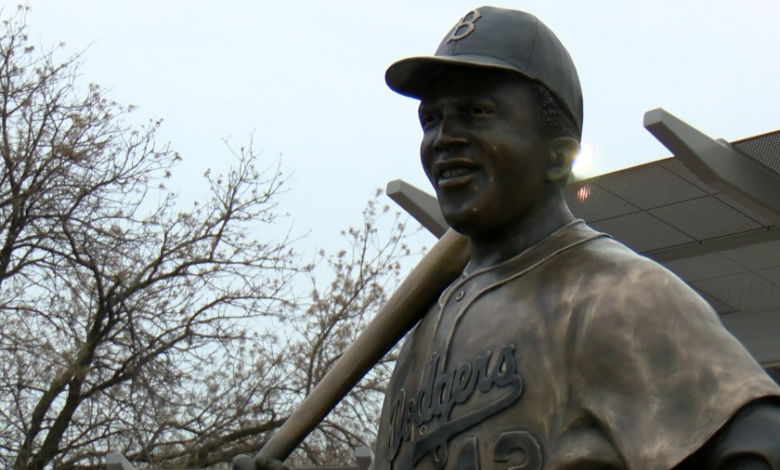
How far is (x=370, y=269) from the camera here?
19.0 m

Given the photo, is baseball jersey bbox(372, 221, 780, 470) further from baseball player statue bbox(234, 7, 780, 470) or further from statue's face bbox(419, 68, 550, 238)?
statue's face bbox(419, 68, 550, 238)

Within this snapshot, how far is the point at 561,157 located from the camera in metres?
3.28

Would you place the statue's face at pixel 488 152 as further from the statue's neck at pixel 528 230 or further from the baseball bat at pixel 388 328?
the baseball bat at pixel 388 328

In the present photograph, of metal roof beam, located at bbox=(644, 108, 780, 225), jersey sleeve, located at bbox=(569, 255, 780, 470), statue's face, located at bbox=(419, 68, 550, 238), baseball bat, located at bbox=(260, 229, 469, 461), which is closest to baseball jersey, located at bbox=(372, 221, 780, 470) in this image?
jersey sleeve, located at bbox=(569, 255, 780, 470)

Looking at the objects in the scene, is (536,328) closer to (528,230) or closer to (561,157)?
(528,230)

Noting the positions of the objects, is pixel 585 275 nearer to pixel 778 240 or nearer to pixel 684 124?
pixel 684 124

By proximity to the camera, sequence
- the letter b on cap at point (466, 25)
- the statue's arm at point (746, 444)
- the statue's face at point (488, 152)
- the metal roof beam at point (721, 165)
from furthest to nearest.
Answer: the metal roof beam at point (721, 165) < the letter b on cap at point (466, 25) < the statue's face at point (488, 152) < the statue's arm at point (746, 444)

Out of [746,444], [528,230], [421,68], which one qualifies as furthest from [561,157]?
[746,444]

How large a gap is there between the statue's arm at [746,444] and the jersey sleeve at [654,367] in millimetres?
24

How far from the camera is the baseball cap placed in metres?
3.24

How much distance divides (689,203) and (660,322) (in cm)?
1223

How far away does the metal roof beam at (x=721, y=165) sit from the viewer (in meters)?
12.5

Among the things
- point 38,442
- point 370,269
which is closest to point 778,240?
point 370,269

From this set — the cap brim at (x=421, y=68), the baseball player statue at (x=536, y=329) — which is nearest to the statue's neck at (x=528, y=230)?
the baseball player statue at (x=536, y=329)
